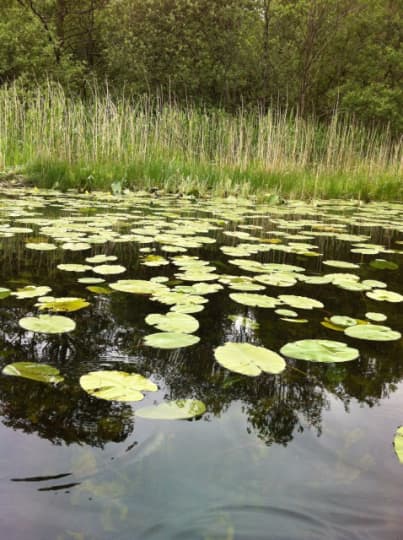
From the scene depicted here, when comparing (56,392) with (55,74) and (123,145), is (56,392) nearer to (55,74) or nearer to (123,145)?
(123,145)

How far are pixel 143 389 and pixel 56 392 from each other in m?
0.14

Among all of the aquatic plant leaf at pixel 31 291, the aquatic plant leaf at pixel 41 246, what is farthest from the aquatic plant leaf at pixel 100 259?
the aquatic plant leaf at pixel 31 291

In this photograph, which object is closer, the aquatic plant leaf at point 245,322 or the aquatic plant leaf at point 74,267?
the aquatic plant leaf at point 245,322

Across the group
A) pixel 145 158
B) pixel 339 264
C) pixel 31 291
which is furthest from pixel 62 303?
pixel 145 158

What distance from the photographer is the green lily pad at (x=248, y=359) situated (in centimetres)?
86

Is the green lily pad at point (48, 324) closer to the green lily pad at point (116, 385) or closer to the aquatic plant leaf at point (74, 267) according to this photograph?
the green lily pad at point (116, 385)

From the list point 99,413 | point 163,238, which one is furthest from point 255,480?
point 163,238

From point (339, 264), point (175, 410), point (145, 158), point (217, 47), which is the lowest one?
point (175, 410)

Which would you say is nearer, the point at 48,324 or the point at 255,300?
the point at 48,324

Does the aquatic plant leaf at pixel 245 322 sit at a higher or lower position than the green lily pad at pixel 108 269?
lower

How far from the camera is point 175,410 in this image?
28.4 inches

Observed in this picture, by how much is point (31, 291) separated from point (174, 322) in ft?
1.51

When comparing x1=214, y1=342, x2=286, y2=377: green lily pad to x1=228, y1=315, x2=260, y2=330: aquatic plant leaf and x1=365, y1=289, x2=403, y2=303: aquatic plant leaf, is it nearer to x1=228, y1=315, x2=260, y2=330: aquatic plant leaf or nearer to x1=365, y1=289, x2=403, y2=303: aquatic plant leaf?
x1=228, y1=315, x2=260, y2=330: aquatic plant leaf

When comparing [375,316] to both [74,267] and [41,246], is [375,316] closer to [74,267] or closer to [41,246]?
[74,267]
